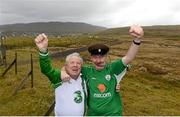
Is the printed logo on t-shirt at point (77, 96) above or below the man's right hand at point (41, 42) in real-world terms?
below

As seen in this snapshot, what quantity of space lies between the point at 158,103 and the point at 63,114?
20.5m

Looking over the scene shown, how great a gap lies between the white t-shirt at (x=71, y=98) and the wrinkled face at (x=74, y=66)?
143 millimetres

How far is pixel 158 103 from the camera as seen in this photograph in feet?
90.1

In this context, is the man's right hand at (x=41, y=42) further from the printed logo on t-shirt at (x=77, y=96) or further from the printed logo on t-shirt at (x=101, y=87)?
the printed logo on t-shirt at (x=101, y=87)

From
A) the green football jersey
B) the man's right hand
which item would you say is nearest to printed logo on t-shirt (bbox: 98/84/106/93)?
the green football jersey

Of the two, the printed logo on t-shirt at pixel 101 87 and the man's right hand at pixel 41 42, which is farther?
the printed logo on t-shirt at pixel 101 87

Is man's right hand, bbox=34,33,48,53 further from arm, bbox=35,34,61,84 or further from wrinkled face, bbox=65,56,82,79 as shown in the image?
wrinkled face, bbox=65,56,82,79

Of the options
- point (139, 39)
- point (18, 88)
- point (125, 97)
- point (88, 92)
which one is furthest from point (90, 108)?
point (125, 97)

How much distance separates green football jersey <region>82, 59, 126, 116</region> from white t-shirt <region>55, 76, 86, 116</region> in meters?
0.21

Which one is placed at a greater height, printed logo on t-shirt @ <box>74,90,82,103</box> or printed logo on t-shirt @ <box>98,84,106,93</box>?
printed logo on t-shirt @ <box>98,84,106,93</box>

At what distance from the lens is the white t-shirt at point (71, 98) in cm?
766

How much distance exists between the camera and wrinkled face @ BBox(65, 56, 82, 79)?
764 cm

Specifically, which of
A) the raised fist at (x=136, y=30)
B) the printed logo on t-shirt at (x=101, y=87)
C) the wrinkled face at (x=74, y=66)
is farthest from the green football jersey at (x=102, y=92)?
the raised fist at (x=136, y=30)

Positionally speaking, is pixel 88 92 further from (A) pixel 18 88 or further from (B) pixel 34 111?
(A) pixel 18 88
